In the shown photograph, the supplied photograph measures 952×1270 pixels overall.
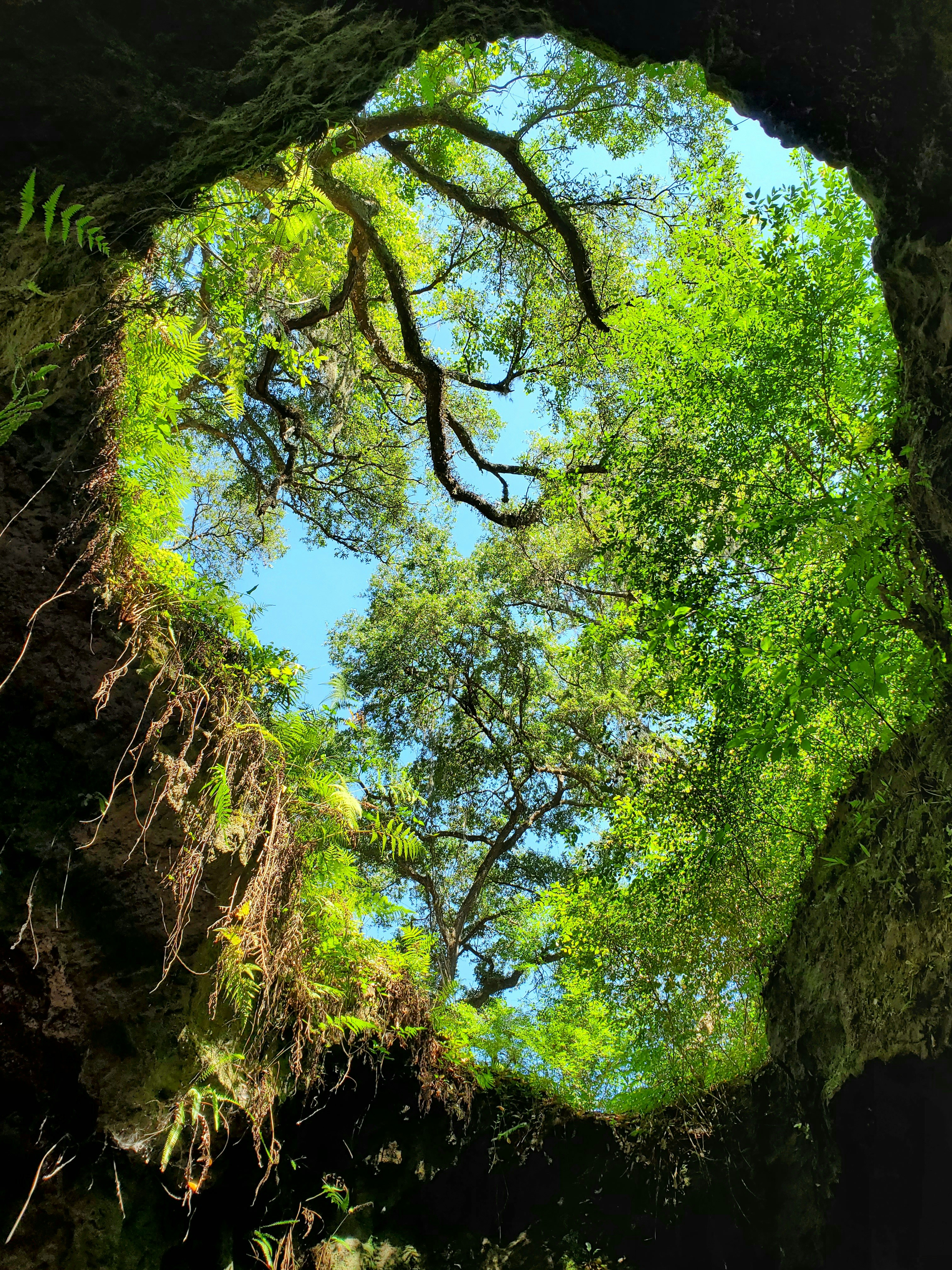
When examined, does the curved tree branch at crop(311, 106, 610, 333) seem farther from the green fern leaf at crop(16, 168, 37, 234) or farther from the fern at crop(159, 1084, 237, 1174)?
the fern at crop(159, 1084, 237, 1174)

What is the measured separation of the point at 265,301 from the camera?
8.10 metres

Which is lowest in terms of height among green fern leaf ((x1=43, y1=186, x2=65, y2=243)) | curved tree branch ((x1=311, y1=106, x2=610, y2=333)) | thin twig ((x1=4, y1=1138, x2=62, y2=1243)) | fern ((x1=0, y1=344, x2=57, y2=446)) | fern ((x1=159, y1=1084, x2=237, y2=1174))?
thin twig ((x1=4, y1=1138, x2=62, y2=1243))

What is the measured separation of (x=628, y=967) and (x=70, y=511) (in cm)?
462

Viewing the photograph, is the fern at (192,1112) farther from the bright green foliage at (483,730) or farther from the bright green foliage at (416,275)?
the bright green foliage at (483,730)

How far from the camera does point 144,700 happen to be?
12.6 feet

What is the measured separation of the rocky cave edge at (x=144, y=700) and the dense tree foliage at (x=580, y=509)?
15.2 inches

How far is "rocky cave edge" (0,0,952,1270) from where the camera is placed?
3.29 m

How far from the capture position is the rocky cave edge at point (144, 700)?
3291mm

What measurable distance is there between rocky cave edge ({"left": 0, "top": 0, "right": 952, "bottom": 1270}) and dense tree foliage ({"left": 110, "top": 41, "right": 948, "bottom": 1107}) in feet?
1.27

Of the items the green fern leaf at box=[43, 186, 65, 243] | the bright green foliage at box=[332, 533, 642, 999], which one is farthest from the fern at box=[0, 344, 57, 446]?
the bright green foliage at box=[332, 533, 642, 999]

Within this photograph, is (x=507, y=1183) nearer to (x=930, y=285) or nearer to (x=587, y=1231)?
(x=587, y=1231)

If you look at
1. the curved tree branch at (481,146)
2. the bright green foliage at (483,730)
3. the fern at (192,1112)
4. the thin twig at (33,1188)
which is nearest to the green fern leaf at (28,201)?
the curved tree branch at (481,146)

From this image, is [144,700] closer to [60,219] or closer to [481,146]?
[60,219]

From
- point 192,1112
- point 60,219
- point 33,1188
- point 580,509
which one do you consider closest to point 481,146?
point 580,509
